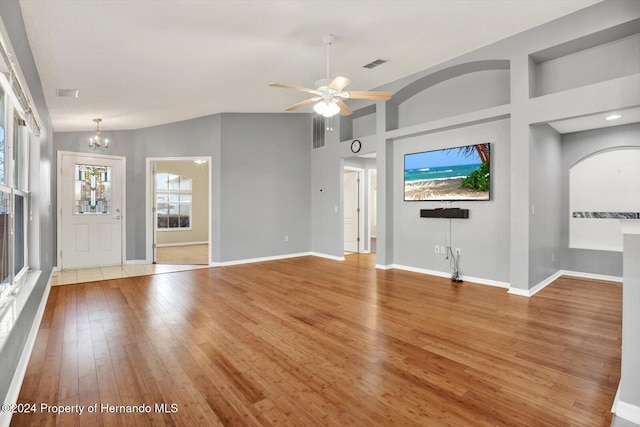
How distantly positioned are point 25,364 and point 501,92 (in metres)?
6.16

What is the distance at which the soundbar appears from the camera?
5.02 metres

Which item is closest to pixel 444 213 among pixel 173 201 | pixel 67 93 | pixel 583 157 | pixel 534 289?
pixel 534 289

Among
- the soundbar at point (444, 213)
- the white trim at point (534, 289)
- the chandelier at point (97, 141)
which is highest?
the chandelier at point (97, 141)

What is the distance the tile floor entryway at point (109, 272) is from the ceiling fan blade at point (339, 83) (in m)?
4.50

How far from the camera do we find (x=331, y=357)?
258 centimetres

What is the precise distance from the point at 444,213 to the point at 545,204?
1.42 metres

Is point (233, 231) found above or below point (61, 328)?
above

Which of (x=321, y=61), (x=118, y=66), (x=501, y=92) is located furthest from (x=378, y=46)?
(x=118, y=66)

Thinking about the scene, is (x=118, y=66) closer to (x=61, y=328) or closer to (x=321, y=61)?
(x=321, y=61)

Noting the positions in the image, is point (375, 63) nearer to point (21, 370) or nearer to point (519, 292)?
point (519, 292)

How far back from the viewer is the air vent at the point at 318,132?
739 centimetres

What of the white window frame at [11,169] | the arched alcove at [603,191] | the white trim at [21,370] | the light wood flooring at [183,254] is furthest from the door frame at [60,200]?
the arched alcove at [603,191]

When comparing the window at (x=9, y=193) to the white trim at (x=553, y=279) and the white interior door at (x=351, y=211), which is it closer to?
the white trim at (x=553, y=279)

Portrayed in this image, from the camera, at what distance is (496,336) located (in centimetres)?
297
